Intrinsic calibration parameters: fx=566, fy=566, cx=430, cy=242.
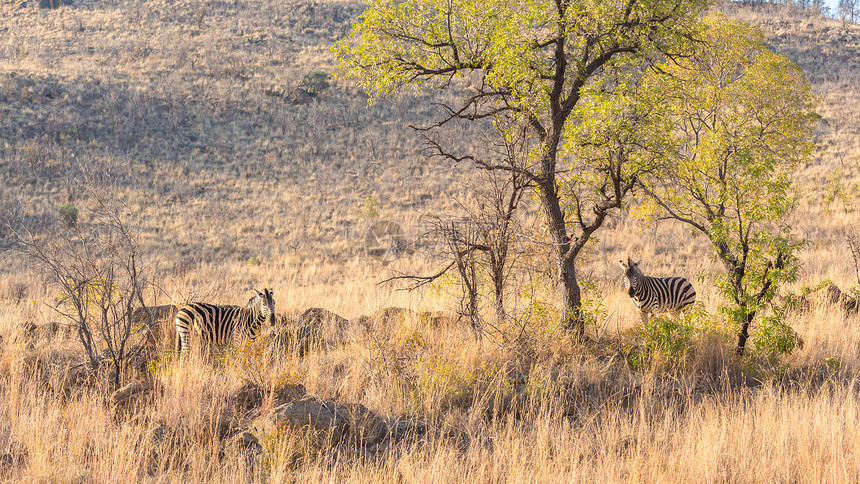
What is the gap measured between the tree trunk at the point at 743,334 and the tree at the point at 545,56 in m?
2.04

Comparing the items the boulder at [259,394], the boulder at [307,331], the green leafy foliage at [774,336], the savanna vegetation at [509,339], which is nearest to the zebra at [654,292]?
the savanna vegetation at [509,339]

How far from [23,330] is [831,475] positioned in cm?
980

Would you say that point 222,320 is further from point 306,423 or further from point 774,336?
point 774,336

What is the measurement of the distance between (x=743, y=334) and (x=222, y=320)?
712 cm

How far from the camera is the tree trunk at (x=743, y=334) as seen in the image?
23.6 feet

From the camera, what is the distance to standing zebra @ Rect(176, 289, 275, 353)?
7.85 meters

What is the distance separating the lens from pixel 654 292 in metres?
9.92

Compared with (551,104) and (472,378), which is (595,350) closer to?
(472,378)

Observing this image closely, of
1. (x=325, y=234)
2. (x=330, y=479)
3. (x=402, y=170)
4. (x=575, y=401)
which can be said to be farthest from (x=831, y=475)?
(x=402, y=170)

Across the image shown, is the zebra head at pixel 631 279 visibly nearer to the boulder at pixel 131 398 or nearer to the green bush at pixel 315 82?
the boulder at pixel 131 398

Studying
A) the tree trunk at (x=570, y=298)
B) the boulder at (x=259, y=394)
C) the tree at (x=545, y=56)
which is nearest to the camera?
the boulder at (x=259, y=394)

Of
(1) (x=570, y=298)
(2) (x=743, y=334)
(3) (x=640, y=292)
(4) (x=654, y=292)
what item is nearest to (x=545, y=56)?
(1) (x=570, y=298)

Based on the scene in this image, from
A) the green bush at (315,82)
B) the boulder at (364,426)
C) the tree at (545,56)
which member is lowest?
the boulder at (364,426)

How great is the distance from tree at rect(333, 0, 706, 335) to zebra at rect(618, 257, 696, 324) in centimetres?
175
